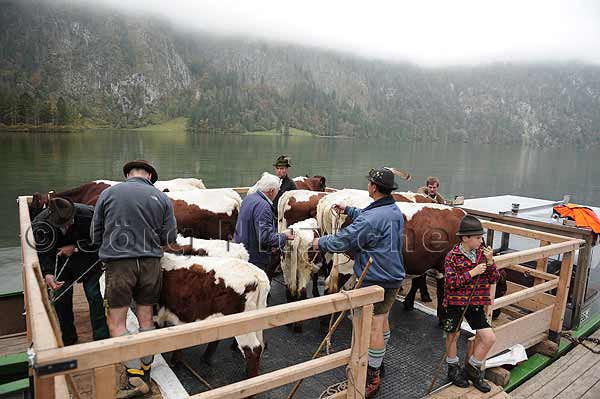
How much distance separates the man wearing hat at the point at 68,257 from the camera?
13.4 feet

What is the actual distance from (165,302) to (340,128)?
159886 millimetres

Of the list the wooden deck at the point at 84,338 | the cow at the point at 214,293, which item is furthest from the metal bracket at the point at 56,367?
→ the cow at the point at 214,293

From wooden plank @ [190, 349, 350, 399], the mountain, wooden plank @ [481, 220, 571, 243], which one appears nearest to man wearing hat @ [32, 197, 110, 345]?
wooden plank @ [190, 349, 350, 399]

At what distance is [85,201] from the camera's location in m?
7.04

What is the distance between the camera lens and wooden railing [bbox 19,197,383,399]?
1878 millimetres

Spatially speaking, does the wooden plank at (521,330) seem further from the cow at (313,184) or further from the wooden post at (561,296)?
the cow at (313,184)

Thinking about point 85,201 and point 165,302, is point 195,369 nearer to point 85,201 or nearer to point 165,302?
point 165,302

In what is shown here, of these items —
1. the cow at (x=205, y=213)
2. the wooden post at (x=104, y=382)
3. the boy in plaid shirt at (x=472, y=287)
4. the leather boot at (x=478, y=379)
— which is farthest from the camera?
the cow at (x=205, y=213)

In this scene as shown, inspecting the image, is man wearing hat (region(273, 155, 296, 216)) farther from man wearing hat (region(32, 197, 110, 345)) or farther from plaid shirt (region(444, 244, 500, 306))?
plaid shirt (region(444, 244, 500, 306))

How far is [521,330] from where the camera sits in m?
4.77

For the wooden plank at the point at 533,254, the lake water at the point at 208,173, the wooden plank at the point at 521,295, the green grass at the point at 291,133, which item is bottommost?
the lake water at the point at 208,173

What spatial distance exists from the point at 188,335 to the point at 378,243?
6.41ft

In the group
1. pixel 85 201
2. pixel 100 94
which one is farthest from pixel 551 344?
pixel 100 94

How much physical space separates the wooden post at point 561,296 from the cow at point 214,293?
3732mm
